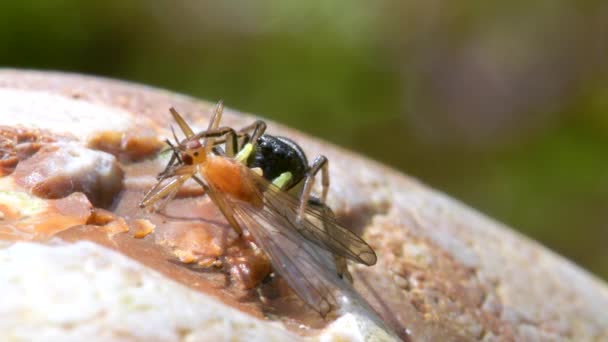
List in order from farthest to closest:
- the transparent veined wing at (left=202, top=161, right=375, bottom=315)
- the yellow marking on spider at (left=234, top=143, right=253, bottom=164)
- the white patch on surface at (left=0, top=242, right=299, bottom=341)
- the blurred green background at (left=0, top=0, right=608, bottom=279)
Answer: the blurred green background at (left=0, top=0, right=608, bottom=279) < the yellow marking on spider at (left=234, top=143, right=253, bottom=164) < the transparent veined wing at (left=202, top=161, right=375, bottom=315) < the white patch on surface at (left=0, top=242, right=299, bottom=341)

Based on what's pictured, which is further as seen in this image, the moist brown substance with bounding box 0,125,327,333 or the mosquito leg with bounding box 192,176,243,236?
the mosquito leg with bounding box 192,176,243,236

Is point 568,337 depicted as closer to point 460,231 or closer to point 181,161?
point 460,231

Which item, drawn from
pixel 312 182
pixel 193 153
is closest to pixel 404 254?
pixel 312 182

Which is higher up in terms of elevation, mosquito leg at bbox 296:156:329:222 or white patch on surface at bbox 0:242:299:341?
mosquito leg at bbox 296:156:329:222

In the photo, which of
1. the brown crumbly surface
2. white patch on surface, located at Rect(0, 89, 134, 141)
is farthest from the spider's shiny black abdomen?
white patch on surface, located at Rect(0, 89, 134, 141)

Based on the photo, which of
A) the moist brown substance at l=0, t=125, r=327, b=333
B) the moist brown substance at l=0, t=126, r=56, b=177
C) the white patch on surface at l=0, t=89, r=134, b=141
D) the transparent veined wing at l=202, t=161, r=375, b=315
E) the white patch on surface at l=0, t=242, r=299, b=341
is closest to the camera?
the white patch on surface at l=0, t=242, r=299, b=341

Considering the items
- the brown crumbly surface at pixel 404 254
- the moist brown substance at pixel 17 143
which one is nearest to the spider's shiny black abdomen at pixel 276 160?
the brown crumbly surface at pixel 404 254

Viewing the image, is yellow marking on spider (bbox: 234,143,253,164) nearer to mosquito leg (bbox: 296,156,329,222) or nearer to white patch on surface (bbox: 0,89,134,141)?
mosquito leg (bbox: 296,156,329,222)
